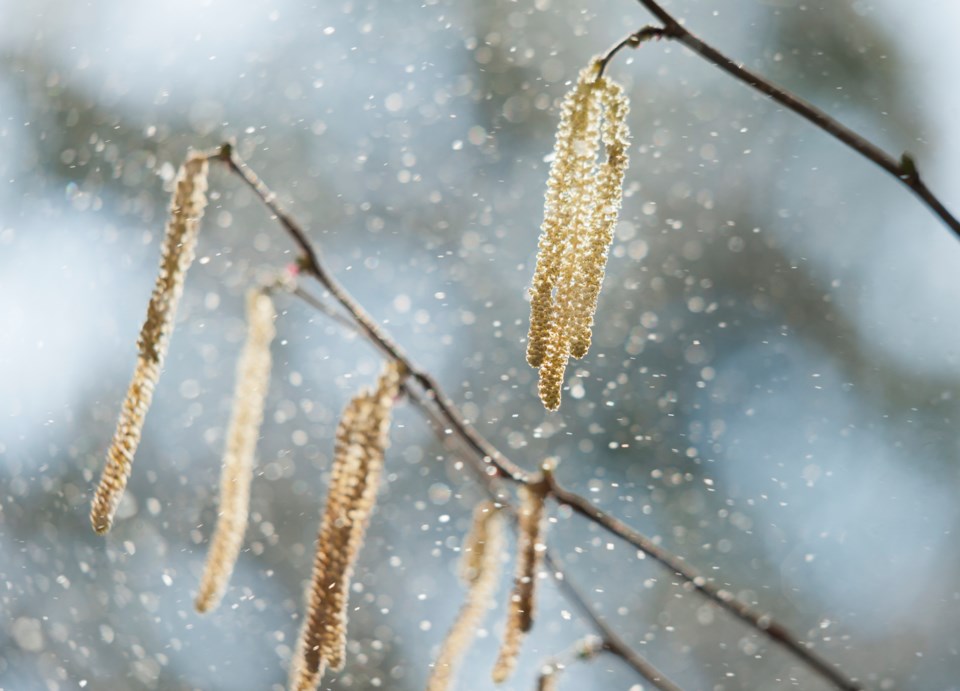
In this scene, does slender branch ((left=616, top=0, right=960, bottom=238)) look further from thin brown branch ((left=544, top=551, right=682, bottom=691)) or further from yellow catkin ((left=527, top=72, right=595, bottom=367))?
thin brown branch ((left=544, top=551, right=682, bottom=691))

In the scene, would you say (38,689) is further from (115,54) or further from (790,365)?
(790,365)

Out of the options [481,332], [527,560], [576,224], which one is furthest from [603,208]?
[481,332]

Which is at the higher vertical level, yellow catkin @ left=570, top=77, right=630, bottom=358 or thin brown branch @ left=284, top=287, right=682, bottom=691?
yellow catkin @ left=570, top=77, right=630, bottom=358

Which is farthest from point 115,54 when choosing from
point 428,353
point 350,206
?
point 428,353

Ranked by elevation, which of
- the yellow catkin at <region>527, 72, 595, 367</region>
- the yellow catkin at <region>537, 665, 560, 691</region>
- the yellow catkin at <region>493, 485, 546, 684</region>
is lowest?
the yellow catkin at <region>537, 665, 560, 691</region>

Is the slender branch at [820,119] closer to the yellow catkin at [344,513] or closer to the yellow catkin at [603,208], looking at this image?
the yellow catkin at [603,208]

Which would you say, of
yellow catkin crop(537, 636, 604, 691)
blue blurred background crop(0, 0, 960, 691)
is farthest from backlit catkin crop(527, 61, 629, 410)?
blue blurred background crop(0, 0, 960, 691)

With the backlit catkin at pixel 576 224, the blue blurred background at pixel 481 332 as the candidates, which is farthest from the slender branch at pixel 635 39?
the blue blurred background at pixel 481 332
